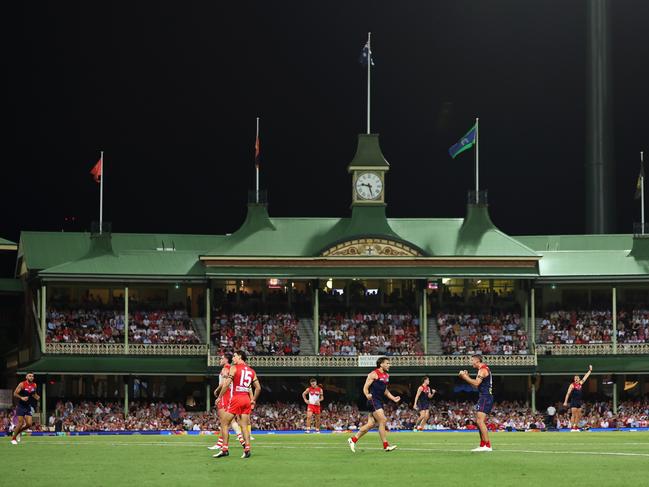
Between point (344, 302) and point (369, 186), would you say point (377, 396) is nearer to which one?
point (369, 186)

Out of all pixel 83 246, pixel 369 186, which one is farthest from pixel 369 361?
pixel 83 246

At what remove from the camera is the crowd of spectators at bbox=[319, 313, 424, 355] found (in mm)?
70875

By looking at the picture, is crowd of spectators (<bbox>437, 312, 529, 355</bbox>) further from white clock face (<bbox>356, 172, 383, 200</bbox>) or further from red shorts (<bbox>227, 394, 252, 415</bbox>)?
red shorts (<bbox>227, 394, 252, 415</bbox>)

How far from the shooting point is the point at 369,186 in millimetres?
74562

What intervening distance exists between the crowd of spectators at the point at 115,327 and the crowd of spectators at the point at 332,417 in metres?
3.59

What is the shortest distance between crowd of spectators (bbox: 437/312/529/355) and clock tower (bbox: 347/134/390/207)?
24.9 ft

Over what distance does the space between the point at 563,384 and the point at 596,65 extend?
932 inches

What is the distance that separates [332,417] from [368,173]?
15054mm

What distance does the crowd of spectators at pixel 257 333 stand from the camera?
231ft

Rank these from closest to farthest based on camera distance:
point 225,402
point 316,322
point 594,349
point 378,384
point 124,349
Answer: point 225,402 < point 378,384 < point 124,349 < point 316,322 < point 594,349

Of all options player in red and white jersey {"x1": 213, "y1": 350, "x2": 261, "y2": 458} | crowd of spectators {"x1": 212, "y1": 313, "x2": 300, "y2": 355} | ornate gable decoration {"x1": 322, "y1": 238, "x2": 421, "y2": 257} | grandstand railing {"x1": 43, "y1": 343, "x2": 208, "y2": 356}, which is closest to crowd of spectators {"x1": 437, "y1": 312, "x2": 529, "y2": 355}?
ornate gable decoration {"x1": 322, "y1": 238, "x2": 421, "y2": 257}

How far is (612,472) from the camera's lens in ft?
82.9

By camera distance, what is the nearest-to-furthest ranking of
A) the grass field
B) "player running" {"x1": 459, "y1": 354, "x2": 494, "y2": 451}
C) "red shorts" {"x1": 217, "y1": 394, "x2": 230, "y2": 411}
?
the grass field
"red shorts" {"x1": 217, "y1": 394, "x2": 230, "y2": 411}
"player running" {"x1": 459, "y1": 354, "x2": 494, "y2": 451}

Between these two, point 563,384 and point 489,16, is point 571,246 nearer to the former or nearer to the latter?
point 563,384
